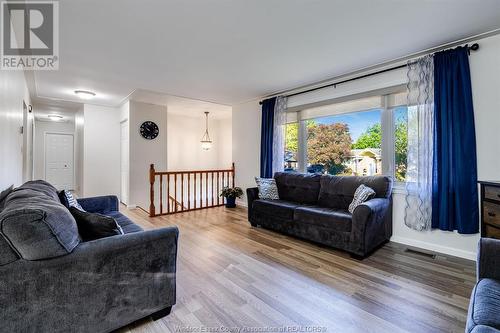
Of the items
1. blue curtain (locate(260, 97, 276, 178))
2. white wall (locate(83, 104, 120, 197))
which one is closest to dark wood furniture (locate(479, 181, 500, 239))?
blue curtain (locate(260, 97, 276, 178))

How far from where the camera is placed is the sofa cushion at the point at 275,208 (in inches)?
137

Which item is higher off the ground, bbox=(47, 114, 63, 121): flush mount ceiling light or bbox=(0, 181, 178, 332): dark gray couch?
bbox=(47, 114, 63, 121): flush mount ceiling light

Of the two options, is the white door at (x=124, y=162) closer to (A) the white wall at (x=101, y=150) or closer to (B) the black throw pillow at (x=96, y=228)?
(A) the white wall at (x=101, y=150)

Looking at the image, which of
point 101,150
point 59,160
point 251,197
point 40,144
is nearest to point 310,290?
point 251,197

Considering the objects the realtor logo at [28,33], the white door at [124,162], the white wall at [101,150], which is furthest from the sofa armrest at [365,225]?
the white wall at [101,150]

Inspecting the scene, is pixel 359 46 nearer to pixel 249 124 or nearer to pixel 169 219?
pixel 249 124

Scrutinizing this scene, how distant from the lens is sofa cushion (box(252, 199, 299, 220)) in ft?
11.4

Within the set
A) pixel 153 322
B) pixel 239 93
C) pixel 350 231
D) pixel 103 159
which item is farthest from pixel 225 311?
pixel 103 159

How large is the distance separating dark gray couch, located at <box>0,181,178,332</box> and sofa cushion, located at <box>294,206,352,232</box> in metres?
1.95

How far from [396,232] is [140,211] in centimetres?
471

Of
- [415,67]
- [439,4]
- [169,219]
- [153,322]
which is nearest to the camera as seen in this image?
[153,322]

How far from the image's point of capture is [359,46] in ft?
9.07

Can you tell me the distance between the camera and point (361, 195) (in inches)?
119

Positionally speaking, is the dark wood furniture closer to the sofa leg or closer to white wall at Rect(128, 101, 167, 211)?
the sofa leg
